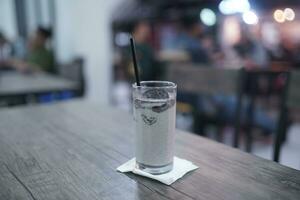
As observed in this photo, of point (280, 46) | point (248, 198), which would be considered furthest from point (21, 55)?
point (280, 46)

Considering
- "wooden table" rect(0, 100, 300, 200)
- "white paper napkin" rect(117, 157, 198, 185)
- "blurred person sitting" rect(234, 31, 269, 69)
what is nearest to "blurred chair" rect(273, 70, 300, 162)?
"wooden table" rect(0, 100, 300, 200)

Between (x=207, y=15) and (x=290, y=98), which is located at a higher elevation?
(x=207, y=15)

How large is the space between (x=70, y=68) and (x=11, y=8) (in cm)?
505

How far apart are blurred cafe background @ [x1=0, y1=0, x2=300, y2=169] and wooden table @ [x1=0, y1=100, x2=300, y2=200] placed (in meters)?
0.39

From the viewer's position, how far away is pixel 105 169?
812 millimetres

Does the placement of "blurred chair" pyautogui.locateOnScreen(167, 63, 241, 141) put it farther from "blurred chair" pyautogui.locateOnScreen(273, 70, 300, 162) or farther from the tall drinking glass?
the tall drinking glass

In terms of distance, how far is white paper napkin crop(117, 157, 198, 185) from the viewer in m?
0.75

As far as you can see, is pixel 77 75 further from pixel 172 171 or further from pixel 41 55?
pixel 172 171

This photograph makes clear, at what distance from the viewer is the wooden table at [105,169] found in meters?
0.69

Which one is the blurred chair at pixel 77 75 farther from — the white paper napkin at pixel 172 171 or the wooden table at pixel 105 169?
the white paper napkin at pixel 172 171

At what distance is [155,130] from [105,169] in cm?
18

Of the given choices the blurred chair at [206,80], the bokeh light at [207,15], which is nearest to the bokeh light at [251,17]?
the blurred chair at [206,80]

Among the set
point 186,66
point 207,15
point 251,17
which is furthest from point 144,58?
point 207,15

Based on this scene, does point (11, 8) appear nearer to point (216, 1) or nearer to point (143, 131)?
point (216, 1)
